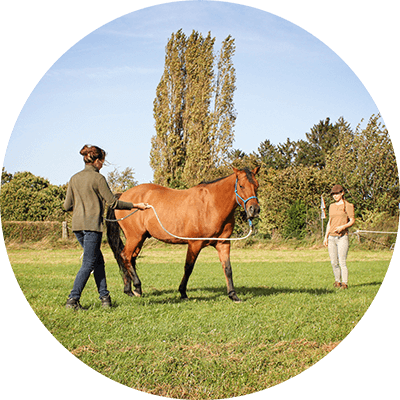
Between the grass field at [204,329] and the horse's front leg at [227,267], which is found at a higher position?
the horse's front leg at [227,267]

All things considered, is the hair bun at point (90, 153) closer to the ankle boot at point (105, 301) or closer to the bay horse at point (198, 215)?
the bay horse at point (198, 215)

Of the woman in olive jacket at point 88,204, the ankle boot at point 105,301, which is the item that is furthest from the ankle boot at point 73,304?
the ankle boot at point 105,301

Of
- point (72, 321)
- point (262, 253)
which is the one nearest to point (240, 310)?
point (72, 321)

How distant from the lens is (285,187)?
634 inches

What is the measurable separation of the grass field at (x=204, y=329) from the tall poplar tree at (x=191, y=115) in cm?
225

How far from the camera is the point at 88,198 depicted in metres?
4.61

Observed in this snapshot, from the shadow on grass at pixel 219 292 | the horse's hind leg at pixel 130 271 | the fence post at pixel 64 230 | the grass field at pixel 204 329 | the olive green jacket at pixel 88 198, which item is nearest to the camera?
the grass field at pixel 204 329

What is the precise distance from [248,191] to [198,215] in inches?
37.5

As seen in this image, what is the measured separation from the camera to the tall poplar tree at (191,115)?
6.56m

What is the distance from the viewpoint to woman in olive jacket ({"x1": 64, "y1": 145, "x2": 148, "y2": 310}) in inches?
181

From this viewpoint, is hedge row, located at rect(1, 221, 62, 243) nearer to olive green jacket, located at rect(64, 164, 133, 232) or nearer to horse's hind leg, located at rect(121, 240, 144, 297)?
horse's hind leg, located at rect(121, 240, 144, 297)

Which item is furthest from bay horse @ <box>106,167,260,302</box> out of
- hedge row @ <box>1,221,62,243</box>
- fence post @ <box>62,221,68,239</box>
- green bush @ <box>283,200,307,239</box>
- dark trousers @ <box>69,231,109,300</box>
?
green bush @ <box>283,200,307,239</box>

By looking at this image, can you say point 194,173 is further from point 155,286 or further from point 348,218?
point 348,218

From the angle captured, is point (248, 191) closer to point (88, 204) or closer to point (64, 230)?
point (88, 204)
